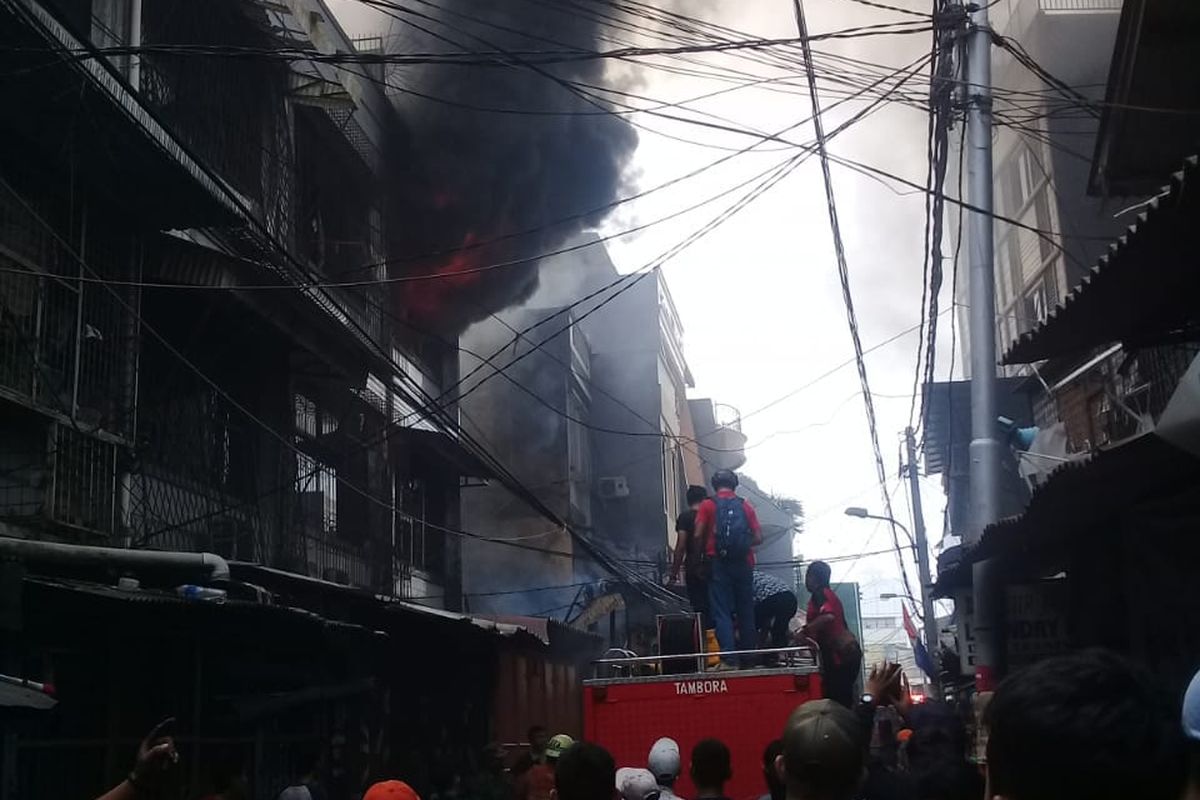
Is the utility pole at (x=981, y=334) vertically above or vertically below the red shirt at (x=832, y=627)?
above

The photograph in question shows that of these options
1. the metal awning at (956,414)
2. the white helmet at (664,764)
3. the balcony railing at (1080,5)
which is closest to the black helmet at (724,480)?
the white helmet at (664,764)

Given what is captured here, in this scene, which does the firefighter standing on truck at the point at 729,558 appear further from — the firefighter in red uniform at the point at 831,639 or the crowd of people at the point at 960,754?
the crowd of people at the point at 960,754

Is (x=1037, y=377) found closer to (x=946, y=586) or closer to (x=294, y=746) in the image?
(x=946, y=586)

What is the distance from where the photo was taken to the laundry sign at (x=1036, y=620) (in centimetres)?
987

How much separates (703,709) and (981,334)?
161 inches

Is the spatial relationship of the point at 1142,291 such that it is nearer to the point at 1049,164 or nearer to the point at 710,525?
the point at 710,525

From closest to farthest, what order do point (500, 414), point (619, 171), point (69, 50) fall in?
1. point (69, 50)
2. point (619, 171)
3. point (500, 414)

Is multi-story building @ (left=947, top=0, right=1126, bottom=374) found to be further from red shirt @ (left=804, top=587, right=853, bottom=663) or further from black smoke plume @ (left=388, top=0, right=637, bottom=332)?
red shirt @ (left=804, top=587, right=853, bottom=663)

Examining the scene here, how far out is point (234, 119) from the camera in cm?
1460

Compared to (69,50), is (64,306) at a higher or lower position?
lower

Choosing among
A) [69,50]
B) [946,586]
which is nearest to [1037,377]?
[946,586]

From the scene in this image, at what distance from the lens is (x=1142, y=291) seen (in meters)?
6.97

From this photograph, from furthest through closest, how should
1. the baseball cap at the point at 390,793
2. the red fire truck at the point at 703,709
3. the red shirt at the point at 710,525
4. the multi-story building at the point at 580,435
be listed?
the multi-story building at the point at 580,435 < the red shirt at the point at 710,525 < the red fire truck at the point at 703,709 < the baseball cap at the point at 390,793

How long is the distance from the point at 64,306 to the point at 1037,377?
1484 cm
